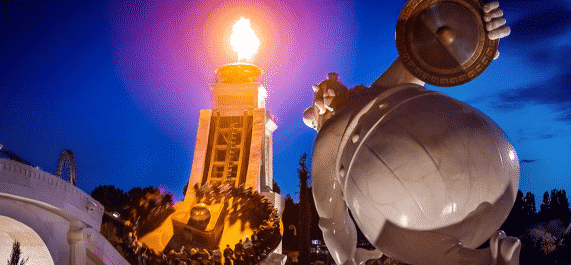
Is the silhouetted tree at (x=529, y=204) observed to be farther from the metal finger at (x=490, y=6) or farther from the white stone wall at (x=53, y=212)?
the metal finger at (x=490, y=6)

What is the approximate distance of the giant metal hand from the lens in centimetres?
315

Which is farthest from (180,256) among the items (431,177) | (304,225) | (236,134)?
(236,134)

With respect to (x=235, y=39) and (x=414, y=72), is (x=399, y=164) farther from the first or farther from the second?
(x=235, y=39)

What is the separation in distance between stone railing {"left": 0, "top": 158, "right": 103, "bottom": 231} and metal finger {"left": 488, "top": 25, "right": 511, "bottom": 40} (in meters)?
6.07

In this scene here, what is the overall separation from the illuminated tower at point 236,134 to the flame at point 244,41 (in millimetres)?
1321

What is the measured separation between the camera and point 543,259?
17.2 metres

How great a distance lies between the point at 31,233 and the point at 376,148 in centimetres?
608

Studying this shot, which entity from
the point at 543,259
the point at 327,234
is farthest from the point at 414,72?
the point at 543,259

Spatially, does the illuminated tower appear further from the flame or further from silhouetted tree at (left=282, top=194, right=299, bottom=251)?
silhouetted tree at (left=282, top=194, right=299, bottom=251)

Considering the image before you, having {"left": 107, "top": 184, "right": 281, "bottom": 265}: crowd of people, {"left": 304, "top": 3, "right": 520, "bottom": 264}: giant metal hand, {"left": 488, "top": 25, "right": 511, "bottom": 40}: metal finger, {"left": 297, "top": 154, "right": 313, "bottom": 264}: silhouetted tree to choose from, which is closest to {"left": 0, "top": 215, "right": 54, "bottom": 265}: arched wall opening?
{"left": 107, "top": 184, "right": 281, "bottom": 265}: crowd of people

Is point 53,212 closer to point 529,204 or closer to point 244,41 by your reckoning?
point 244,41

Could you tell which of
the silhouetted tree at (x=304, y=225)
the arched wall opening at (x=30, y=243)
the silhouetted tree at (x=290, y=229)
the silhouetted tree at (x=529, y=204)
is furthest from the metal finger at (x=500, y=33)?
the silhouetted tree at (x=529, y=204)

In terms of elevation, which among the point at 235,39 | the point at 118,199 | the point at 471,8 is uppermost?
the point at 235,39

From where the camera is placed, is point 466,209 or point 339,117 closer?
point 466,209
